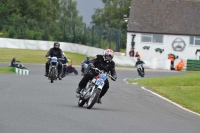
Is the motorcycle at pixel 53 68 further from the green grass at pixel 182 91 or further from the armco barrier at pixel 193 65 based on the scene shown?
the armco barrier at pixel 193 65

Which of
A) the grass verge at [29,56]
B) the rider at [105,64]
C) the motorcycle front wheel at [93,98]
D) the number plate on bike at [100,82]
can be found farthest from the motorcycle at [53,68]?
the grass verge at [29,56]

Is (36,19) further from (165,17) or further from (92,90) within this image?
(92,90)

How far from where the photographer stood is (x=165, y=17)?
6656cm

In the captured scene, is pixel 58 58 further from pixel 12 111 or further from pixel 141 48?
pixel 141 48

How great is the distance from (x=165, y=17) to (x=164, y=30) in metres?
1.82

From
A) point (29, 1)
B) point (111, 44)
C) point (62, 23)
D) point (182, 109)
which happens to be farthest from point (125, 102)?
point (29, 1)

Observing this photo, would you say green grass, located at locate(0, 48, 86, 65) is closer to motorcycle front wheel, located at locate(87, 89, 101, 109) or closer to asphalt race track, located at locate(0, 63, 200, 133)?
asphalt race track, located at locate(0, 63, 200, 133)

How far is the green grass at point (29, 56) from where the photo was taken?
56.5 m

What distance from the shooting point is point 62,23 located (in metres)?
68.4

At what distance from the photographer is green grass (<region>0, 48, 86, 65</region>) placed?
56450 millimetres

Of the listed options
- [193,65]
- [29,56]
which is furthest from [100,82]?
[29,56]

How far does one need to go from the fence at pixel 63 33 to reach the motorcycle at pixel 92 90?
47.3 meters

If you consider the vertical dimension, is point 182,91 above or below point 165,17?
below

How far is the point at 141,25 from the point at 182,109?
47.9 m
